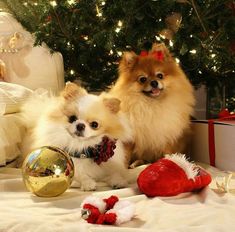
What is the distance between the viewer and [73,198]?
1.29m

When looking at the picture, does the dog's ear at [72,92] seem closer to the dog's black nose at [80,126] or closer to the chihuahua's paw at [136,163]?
the dog's black nose at [80,126]

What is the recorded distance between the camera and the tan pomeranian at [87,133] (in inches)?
57.9

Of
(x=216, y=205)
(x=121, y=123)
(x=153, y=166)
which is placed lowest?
(x=216, y=205)

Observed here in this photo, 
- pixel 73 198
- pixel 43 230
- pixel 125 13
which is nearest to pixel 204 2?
pixel 125 13

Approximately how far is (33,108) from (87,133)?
0.47 metres

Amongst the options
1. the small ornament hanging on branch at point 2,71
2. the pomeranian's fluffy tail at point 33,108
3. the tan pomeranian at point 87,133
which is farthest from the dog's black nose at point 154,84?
the small ornament hanging on branch at point 2,71

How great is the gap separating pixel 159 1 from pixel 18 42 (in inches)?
37.6

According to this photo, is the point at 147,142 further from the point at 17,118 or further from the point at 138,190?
the point at 17,118

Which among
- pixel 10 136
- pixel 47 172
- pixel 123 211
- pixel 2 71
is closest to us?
pixel 123 211

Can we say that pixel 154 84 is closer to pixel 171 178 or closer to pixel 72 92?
pixel 72 92

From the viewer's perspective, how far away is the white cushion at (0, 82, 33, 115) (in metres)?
1.75

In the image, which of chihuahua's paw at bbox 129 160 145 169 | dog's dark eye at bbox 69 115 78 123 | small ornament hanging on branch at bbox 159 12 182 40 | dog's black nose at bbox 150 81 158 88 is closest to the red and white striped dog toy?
dog's dark eye at bbox 69 115 78 123

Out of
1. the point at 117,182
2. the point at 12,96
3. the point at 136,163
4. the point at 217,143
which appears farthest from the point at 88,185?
the point at 217,143

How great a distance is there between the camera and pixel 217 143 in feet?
6.23
